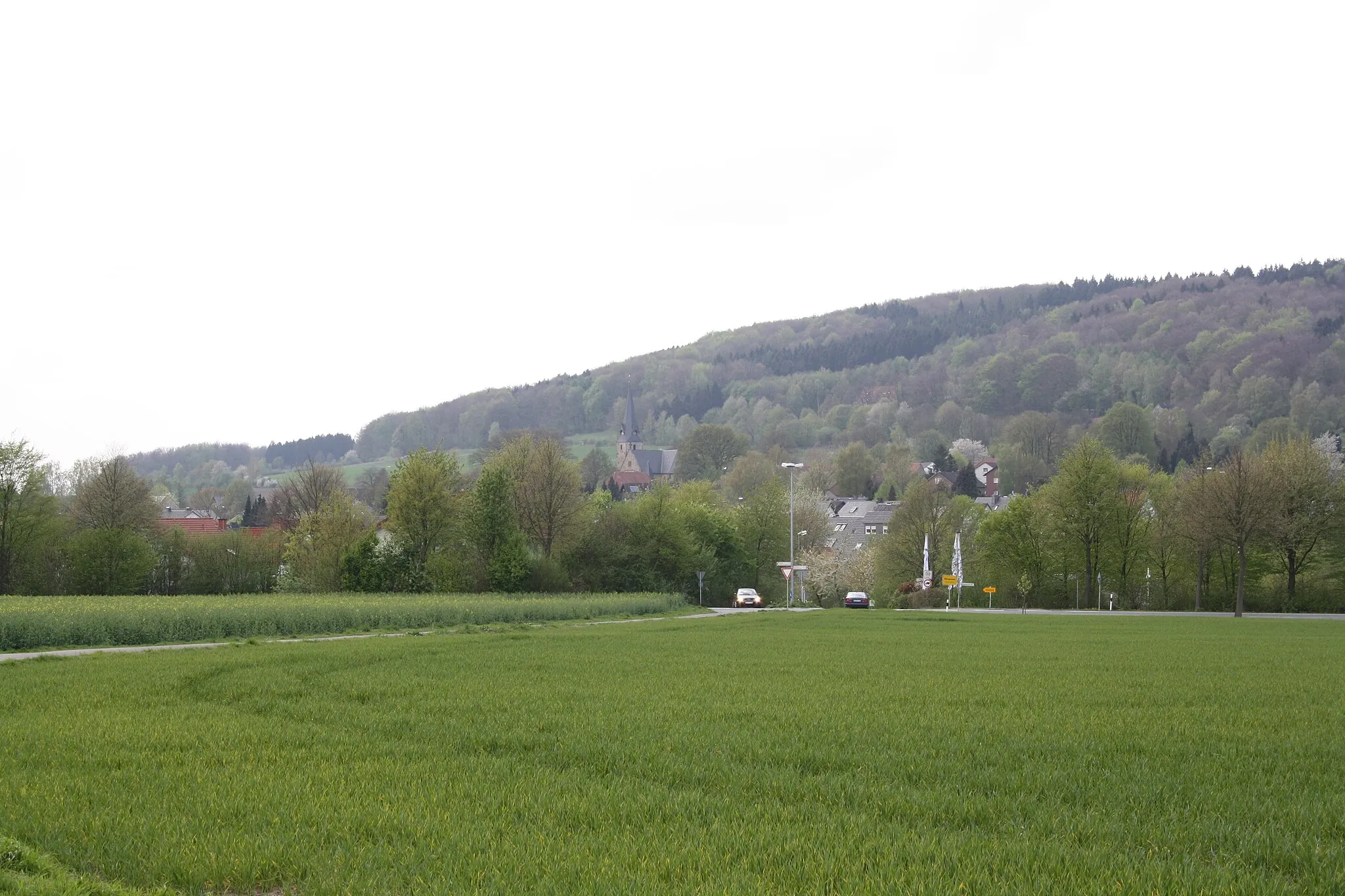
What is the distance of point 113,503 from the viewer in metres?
79.2

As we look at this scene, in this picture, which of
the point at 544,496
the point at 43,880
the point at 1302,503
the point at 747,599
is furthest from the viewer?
the point at 544,496

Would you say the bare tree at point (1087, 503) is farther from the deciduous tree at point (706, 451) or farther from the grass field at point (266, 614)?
the deciduous tree at point (706, 451)

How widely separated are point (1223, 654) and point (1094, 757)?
20.2 m

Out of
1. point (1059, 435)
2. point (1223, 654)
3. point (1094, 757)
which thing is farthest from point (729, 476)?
point (1094, 757)

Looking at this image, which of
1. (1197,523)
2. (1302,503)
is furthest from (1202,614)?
(1302,503)

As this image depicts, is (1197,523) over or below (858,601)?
over

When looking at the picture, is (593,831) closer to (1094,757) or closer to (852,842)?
(852,842)

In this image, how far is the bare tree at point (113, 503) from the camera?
79.1 meters

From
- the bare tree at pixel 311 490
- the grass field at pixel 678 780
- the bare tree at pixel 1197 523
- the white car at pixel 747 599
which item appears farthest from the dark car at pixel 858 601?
the grass field at pixel 678 780

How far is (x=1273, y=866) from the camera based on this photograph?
8281mm

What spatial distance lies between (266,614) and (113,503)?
45.6 meters

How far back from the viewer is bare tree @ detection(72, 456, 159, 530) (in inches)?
3113

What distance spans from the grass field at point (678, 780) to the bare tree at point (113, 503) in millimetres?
61952

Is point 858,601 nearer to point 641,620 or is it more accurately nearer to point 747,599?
point 747,599
